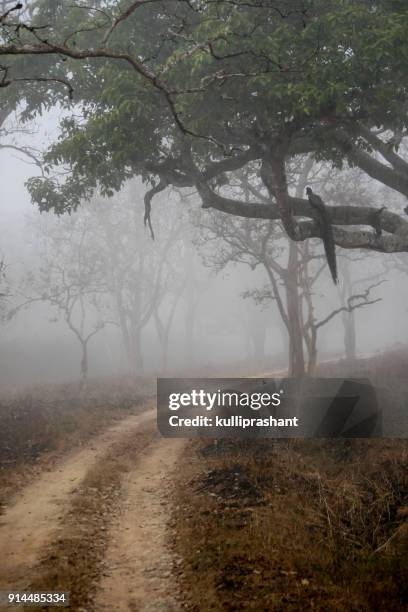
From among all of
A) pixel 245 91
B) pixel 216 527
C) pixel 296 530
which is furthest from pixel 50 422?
pixel 245 91

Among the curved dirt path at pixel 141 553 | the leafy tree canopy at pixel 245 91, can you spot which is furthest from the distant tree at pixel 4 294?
the curved dirt path at pixel 141 553

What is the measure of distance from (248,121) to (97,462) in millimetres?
9650

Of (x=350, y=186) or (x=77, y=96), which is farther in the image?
(x=350, y=186)

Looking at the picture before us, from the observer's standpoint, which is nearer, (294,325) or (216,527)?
(216,527)

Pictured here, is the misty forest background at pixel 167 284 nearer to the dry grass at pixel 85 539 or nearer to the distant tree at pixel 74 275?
the distant tree at pixel 74 275

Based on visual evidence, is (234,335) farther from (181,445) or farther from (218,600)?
(218,600)

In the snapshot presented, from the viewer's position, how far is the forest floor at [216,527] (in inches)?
204

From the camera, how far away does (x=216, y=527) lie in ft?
22.6

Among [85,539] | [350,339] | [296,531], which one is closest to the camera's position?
[296,531]

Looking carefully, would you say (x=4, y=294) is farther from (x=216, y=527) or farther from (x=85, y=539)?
(x=216, y=527)

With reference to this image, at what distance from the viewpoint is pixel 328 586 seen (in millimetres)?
5066

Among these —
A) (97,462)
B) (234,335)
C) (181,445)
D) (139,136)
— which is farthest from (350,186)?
(234,335)

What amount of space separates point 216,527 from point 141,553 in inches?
47.1

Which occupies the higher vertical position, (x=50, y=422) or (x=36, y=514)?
(x=50, y=422)
